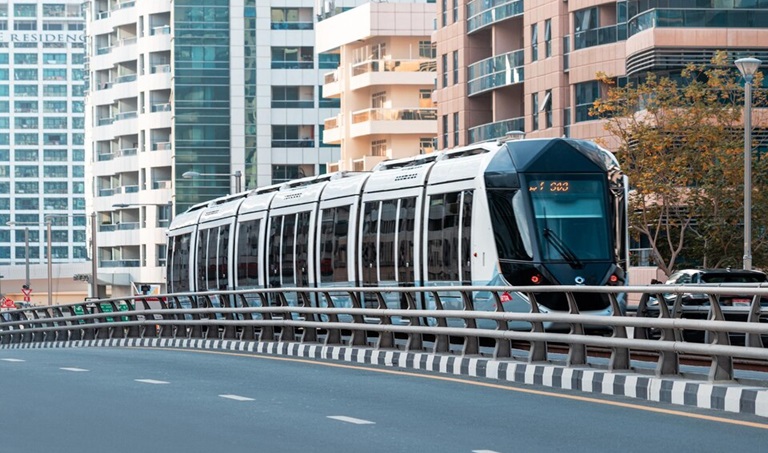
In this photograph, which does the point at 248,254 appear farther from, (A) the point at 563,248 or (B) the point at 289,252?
(A) the point at 563,248

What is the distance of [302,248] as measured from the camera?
3562 centimetres

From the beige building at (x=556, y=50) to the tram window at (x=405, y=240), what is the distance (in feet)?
101

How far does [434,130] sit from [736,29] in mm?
31656

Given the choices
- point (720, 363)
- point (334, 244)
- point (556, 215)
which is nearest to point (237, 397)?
point (720, 363)

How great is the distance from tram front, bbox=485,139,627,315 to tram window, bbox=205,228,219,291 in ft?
50.7

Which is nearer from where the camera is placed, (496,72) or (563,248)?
(563,248)

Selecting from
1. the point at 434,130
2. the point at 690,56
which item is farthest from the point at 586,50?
the point at 434,130

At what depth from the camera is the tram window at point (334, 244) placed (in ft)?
108

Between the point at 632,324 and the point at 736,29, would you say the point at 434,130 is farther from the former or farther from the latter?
the point at 632,324

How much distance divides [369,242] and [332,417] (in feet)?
56.8

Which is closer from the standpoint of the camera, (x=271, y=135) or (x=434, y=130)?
(x=434, y=130)

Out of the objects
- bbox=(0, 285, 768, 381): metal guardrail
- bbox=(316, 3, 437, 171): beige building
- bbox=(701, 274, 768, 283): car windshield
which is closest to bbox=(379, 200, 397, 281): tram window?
bbox=(0, 285, 768, 381): metal guardrail

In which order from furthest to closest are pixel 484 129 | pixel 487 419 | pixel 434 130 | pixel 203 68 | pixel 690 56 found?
pixel 203 68, pixel 434 130, pixel 484 129, pixel 690 56, pixel 487 419

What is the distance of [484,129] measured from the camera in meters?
73.1
